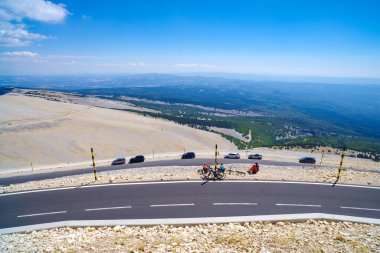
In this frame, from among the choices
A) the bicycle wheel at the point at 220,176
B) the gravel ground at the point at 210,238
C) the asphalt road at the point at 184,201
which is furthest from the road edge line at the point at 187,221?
the bicycle wheel at the point at 220,176

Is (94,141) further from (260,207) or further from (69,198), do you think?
(260,207)

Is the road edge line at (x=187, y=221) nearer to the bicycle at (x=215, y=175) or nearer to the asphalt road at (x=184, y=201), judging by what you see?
the asphalt road at (x=184, y=201)

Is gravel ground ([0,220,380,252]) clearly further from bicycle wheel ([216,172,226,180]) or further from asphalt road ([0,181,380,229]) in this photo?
bicycle wheel ([216,172,226,180])

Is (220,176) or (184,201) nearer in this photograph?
(184,201)

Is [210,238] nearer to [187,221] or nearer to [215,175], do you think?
[187,221]

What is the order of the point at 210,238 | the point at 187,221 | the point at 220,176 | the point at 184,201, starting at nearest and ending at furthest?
the point at 210,238
the point at 187,221
the point at 184,201
the point at 220,176

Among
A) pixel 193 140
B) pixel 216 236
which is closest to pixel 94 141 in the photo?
pixel 193 140

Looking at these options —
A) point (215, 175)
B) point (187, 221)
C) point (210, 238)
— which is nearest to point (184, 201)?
point (187, 221)
